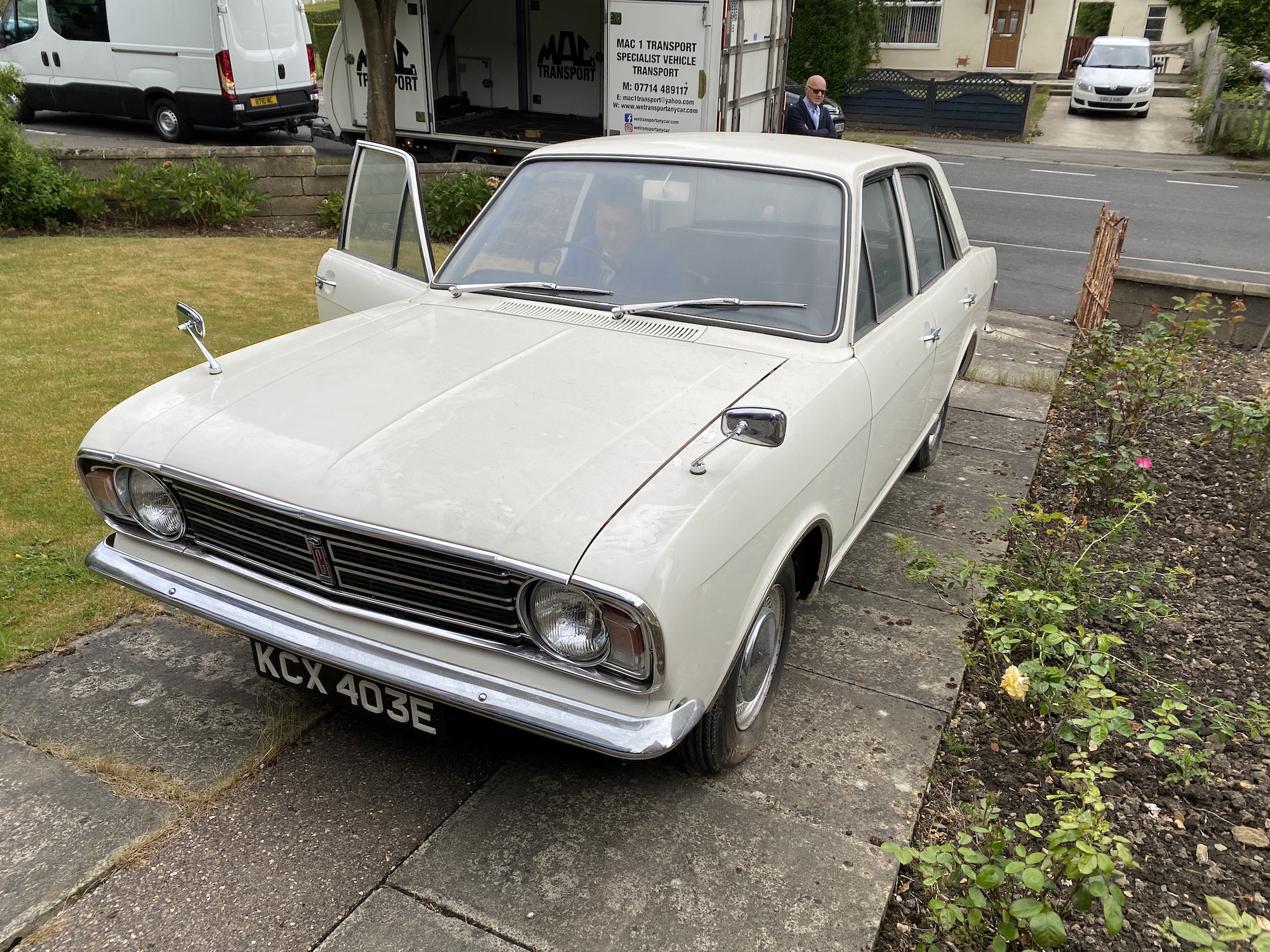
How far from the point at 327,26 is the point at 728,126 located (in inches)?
1005

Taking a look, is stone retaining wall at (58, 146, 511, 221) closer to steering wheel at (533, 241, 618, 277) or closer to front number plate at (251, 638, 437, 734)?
steering wheel at (533, 241, 618, 277)

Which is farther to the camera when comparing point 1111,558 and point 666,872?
point 1111,558

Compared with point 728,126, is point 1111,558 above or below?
below

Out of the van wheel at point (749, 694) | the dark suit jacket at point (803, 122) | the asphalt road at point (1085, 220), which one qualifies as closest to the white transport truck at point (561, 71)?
the dark suit jacket at point (803, 122)

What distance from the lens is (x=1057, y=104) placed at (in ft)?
93.5

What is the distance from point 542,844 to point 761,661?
924mm

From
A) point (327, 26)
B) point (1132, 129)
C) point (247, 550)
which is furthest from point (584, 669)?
point (327, 26)

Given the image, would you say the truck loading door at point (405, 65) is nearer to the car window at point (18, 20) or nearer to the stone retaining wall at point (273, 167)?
the stone retaining wall at point (273, 167)

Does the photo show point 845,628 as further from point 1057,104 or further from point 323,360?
point 1057,104

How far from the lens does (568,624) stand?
245 cm

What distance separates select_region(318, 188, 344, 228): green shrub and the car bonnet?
8035mm

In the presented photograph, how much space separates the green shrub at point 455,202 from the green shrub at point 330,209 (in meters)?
1.10

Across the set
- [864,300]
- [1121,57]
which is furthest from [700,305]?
[1121,57]

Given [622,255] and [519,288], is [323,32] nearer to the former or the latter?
[519,288]
